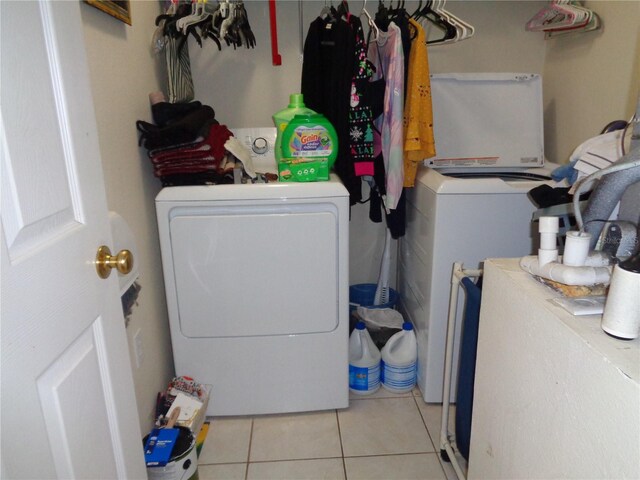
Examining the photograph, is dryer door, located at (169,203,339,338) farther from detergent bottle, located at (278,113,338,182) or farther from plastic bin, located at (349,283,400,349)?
plastic bin, located at (349,283,400,349)

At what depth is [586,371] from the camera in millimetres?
667

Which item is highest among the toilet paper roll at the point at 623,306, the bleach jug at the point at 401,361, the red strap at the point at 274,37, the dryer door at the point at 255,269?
the red strap at the point at 274,37

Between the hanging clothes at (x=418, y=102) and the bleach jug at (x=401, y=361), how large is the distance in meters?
0.84

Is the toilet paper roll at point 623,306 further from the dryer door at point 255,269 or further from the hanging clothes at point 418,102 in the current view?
the hanging clothes at point 418,102

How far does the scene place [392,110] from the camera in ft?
5.90

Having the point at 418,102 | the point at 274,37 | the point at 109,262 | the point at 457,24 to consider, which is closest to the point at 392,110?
the point at 418,102

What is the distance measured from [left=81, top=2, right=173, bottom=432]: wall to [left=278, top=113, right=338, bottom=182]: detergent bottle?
55 centimetres

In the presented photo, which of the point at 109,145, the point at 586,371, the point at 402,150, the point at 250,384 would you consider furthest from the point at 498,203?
the point at 109,145

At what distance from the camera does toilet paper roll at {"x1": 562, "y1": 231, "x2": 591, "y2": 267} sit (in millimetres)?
792

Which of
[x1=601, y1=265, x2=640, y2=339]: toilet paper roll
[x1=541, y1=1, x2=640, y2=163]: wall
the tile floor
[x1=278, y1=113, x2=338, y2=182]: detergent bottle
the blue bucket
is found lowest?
the tile floor

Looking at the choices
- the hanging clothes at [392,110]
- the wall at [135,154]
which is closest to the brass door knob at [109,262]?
the wall at [135,154]

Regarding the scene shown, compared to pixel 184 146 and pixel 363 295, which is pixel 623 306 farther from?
pixel 363 295

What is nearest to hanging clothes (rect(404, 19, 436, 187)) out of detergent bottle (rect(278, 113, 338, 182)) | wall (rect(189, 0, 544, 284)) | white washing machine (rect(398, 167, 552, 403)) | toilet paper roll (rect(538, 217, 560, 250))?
white washing machine (rect(398, 167, 552, 403))

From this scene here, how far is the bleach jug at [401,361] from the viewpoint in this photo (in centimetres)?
203
